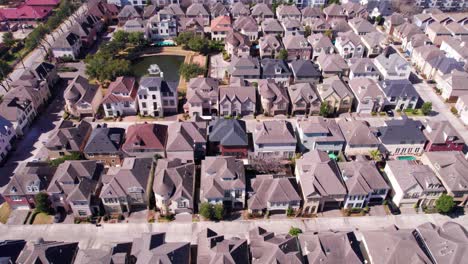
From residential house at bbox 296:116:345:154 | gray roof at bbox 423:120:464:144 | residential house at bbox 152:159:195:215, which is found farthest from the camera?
gray roof at bbox 423:120:464:144

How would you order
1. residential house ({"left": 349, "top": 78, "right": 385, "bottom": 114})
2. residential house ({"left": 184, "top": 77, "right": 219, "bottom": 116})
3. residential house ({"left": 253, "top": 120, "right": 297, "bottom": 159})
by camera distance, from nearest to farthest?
residential house ({"left": 253, "top": 120, "right": 297, "bottom": 159}), residential house ({"left": 184, "top": 77, "right": 219, "bottom": 116}), residential house ({"left": 349, "top": 78, "right": 385, "bottom": 114})

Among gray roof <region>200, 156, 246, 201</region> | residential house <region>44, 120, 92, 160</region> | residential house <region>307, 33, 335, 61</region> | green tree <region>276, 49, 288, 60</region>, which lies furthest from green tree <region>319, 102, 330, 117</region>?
residential house <region>44, 120, 92, 160</region>

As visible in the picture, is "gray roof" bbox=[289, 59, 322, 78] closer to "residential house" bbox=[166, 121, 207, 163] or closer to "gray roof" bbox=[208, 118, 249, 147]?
"gray roof" bbox=[208, 118, 249, 147]

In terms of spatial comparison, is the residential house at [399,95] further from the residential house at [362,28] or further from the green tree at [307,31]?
the green tree at [307,31]

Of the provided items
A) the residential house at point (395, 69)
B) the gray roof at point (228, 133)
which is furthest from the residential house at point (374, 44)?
the gray roof at point (228, 133)

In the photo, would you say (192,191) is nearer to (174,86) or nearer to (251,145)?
(251,145)

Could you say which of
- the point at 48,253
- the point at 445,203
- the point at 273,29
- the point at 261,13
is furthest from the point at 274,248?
the point at 261,13

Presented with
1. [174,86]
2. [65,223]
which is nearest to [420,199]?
[174,86]
